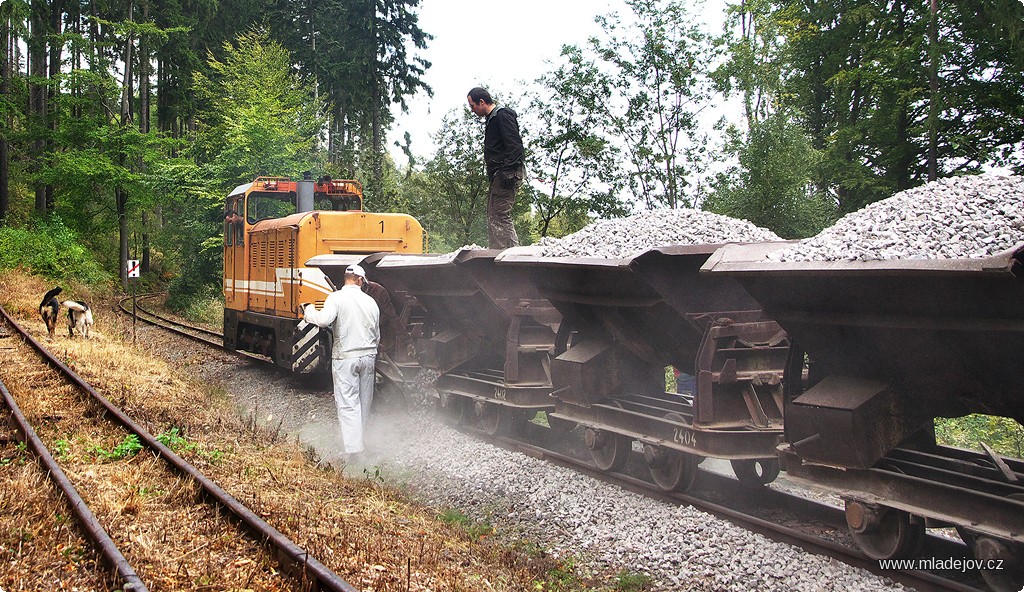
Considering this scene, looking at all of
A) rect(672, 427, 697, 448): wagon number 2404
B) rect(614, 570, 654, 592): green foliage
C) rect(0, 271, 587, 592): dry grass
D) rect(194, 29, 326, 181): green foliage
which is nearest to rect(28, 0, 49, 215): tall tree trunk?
rect(194, 29, 326, 181): green foliage

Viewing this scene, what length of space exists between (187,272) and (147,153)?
458cm

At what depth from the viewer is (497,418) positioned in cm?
876

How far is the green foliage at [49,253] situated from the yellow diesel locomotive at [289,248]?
15.7 m

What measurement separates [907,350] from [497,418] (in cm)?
501

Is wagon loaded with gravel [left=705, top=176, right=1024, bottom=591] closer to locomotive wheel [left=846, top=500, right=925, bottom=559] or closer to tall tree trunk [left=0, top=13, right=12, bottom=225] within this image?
locomotive wheel [left=846, top=500, right=925, bottom=559]

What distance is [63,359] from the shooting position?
11461mm

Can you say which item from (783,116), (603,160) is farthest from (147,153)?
(783,116)

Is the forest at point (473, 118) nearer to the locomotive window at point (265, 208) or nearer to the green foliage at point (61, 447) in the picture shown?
the locomotive window at point (265, 208)

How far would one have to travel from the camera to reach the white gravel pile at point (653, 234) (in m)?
6.41

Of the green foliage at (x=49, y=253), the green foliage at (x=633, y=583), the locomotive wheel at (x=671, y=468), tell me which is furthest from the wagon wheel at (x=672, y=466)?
the green foliage at (x=49, y=253)

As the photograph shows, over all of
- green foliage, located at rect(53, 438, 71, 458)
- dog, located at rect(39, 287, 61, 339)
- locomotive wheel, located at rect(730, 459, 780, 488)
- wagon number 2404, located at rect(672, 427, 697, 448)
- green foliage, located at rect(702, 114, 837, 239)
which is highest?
green foliage, located at rect(702, 114, 837, 239)

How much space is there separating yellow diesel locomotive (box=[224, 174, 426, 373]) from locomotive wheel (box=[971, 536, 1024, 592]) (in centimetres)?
887

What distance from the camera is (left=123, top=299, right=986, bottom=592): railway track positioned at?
450cm

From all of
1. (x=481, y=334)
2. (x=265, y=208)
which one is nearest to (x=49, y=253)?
(x=265, y=208)
